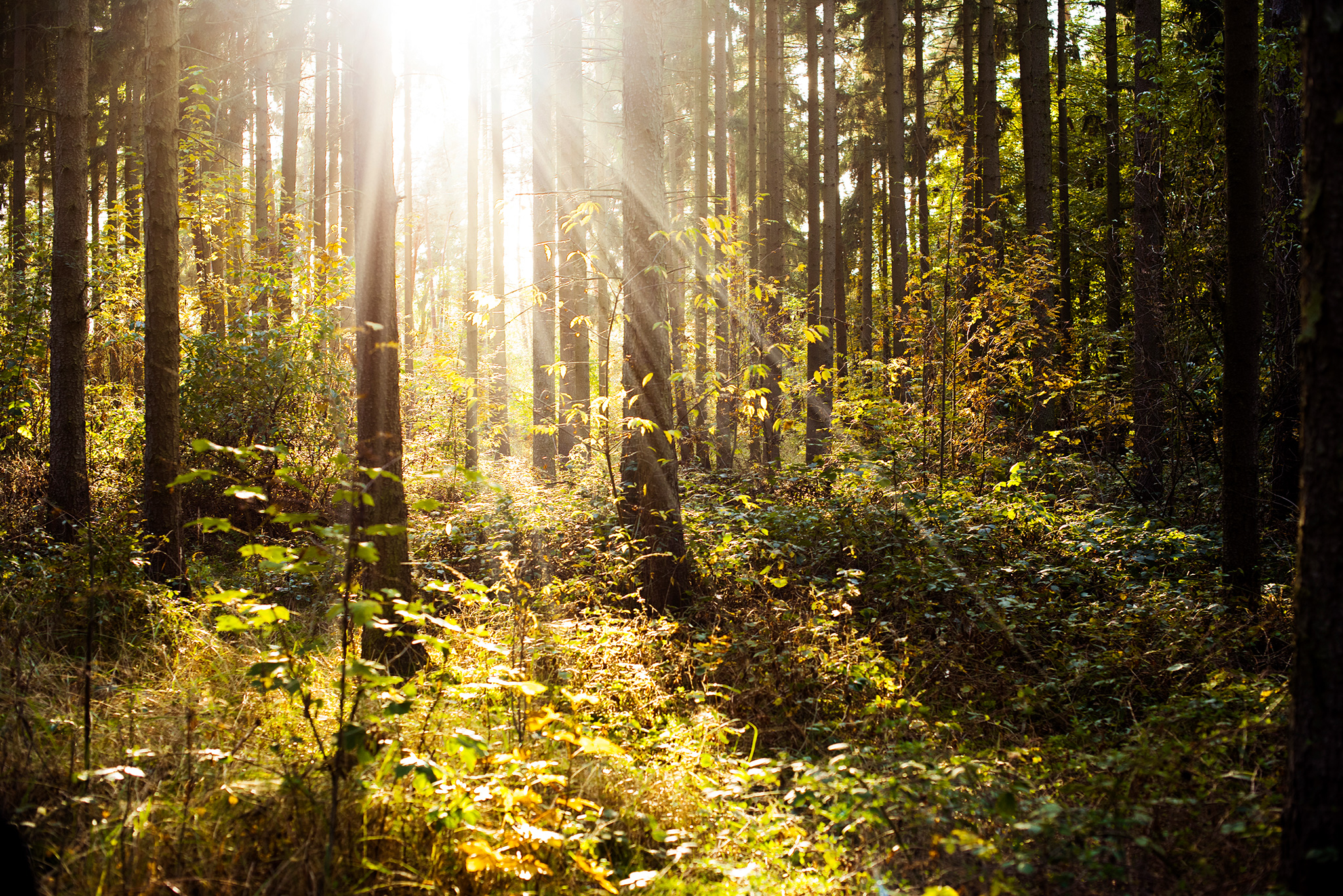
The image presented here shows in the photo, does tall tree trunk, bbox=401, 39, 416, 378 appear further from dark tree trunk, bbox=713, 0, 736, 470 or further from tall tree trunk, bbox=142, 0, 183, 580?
dark tree trunk, bbox=713, 0, 736, 470

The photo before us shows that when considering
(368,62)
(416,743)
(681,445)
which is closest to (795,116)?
(681,445)

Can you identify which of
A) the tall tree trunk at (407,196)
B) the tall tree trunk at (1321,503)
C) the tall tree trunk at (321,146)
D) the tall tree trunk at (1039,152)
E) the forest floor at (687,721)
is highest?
the tall tree trunk at (321,146)

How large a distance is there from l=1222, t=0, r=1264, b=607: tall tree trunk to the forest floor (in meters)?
0.41

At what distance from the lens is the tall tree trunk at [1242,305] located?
527 centimetres

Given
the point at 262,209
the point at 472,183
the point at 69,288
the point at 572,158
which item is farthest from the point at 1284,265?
the point at 472,183

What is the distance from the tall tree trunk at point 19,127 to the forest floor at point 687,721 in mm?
7600

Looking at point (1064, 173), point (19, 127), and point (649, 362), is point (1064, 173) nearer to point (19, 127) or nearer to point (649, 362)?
point (649, 362)

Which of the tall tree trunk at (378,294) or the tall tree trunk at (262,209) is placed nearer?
the tall tree trunk at (378,294)

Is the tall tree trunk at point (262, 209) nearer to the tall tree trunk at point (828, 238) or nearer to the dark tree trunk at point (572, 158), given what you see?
the dark tree trunk at point (572, 158)

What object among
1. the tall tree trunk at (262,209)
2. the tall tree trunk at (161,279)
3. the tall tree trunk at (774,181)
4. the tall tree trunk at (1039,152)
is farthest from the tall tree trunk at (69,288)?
the tall tree trunk at (1039,152)

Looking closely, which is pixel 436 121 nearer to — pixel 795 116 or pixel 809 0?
pixel 795 116

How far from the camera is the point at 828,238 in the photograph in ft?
51.4

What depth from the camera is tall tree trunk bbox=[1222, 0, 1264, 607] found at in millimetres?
5266

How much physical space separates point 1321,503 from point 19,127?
20.1 meters
